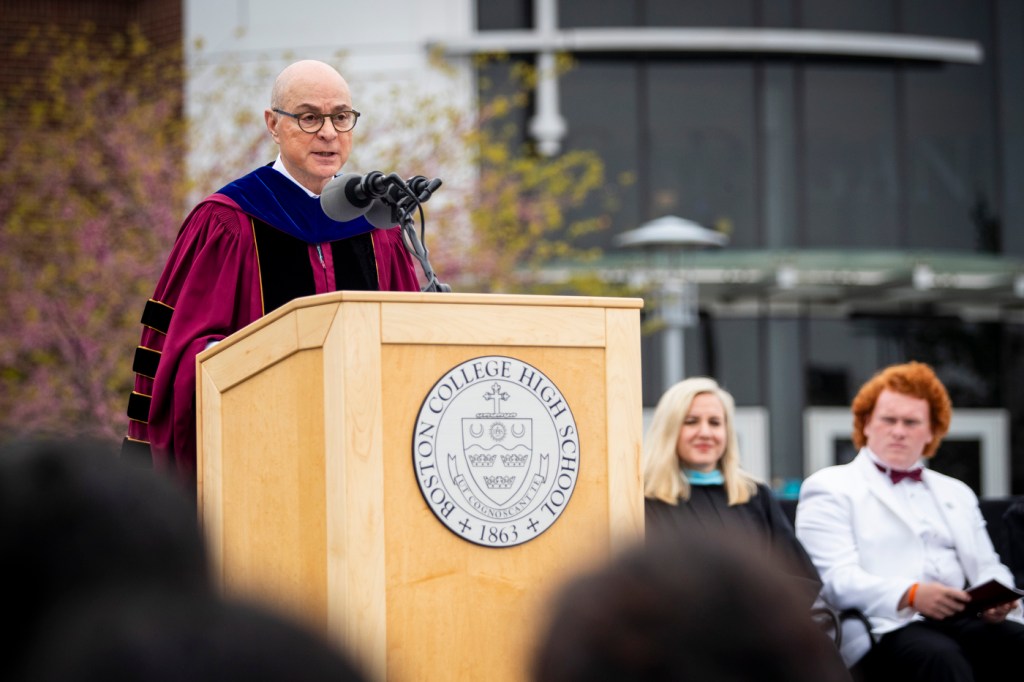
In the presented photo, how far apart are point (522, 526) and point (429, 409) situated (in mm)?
327

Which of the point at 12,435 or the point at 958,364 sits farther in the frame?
the point at 958,364

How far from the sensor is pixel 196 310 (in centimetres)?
390

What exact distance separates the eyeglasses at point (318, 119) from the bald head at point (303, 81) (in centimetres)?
5

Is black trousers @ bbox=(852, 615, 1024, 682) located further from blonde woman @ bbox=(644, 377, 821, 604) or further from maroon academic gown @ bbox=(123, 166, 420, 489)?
maroon academic gown @ bbox=(123, 166, 420, 489)

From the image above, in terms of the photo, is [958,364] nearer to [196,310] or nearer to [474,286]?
[474,286]

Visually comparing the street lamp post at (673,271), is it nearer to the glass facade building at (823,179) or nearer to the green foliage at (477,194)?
the glass facade building at (823,179)

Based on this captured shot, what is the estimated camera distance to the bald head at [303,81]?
3920 mm

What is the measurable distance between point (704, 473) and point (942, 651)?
4.02 feet

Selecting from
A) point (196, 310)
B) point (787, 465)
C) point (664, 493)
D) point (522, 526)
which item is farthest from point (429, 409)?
point (787, 465)

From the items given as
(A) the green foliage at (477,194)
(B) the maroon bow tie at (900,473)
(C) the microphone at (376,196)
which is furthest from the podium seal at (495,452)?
(A) the green foliage at (477,194)

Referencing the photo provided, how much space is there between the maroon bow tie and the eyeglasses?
2.86m

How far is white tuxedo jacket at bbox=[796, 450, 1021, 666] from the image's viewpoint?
5.57 meters

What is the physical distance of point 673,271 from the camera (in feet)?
44.4

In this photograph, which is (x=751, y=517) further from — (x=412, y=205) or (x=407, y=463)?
(x=407, y=463)
